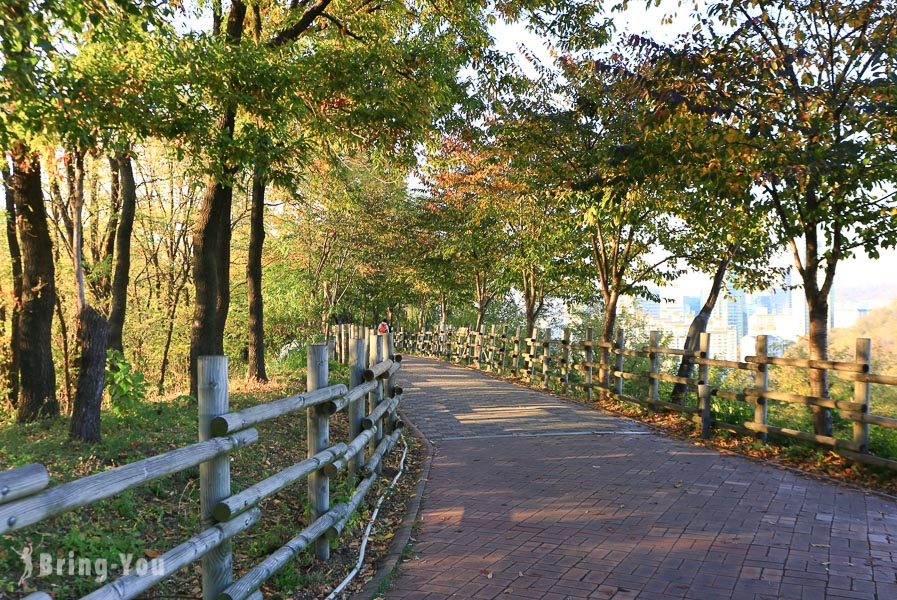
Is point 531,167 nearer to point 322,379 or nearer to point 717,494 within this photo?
point 717,494

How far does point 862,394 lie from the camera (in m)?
7.57

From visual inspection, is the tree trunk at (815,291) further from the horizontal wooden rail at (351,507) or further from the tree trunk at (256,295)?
the tree trunk at (256,295)

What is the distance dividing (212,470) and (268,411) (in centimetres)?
59

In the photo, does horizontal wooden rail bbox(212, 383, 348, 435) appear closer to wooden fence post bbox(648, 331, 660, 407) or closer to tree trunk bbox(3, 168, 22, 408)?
tree trunk bbox(3, 168, 22, 408)

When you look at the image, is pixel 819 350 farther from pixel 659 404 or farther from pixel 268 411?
pixel 268 411

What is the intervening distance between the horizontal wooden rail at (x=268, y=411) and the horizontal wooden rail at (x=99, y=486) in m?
0.08

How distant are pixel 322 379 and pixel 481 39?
30.4 feet

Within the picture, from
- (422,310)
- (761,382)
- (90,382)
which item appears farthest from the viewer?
(422,310)

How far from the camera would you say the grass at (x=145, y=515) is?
180 inches

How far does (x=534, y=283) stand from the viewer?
2434cm

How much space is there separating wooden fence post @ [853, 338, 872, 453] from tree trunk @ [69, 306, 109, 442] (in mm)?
8196

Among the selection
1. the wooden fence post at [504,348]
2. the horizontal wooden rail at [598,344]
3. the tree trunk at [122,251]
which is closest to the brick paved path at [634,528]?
the horizontal wooden rail at [598,344]

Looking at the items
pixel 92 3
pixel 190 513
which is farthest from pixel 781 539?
pixel 92 3

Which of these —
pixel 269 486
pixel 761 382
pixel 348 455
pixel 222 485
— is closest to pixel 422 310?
pixel 761 382
